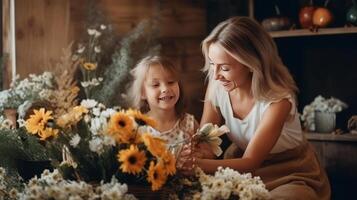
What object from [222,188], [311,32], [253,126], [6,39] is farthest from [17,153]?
[311,32]

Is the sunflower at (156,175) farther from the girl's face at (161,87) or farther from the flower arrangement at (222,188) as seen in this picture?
the girl's face at (161,87)

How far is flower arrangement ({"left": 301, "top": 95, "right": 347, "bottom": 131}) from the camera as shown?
3.40m

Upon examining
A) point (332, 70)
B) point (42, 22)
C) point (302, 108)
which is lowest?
point (302, 108)

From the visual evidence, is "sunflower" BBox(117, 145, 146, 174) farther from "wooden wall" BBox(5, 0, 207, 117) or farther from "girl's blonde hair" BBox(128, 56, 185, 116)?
"wooden wall" BBox(5, 0, 207, 117)

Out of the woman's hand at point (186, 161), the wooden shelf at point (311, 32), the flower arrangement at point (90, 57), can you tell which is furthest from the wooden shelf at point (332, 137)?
the woman's hand at point (186, 161)

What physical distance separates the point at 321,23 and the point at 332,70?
42 centimetres

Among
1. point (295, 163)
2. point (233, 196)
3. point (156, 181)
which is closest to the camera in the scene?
point (156, 181)

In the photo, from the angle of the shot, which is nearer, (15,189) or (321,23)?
(15,189)

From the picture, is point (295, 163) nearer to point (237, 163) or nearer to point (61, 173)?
point (237, 163)

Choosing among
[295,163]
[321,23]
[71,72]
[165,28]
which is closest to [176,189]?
[295,163]

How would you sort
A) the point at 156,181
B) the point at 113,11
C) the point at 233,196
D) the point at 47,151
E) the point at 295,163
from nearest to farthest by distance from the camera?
the point at 156,181 → the point at 233,196 → the point at 47,151 → the point at 295,163 → the point at 113,11

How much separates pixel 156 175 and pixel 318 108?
215cm

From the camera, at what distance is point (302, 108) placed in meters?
3.79

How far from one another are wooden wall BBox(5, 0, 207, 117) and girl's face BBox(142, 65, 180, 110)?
3.45ft
